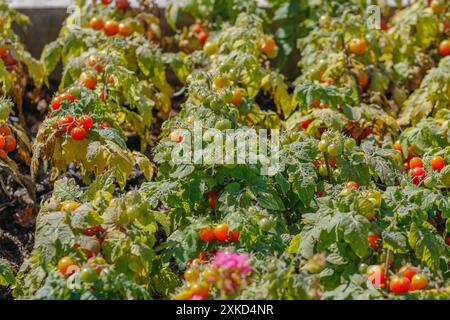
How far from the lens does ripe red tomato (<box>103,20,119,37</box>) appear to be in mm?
4605

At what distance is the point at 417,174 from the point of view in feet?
11.6

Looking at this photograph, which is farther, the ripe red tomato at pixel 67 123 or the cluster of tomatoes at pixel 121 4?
the cluster of tomatoes at pixel 121 4

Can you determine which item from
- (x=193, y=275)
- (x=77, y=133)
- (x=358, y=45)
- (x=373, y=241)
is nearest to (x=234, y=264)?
(x=193, y=275)

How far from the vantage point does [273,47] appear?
4.68m

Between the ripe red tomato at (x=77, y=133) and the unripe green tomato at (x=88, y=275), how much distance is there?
0.99 metres

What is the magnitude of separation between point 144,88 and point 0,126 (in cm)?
95

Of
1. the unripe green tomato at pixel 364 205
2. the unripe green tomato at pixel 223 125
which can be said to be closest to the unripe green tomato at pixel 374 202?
the unripe green tomato at pixel 364 205

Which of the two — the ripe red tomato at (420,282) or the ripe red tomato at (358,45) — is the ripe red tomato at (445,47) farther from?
the ripe red tomato at (420,282)

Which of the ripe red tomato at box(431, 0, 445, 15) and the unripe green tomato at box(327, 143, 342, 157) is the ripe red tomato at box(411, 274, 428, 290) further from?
the ripe red tomato at box(431, 0, 445, 15)

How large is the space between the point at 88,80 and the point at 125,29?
785mm


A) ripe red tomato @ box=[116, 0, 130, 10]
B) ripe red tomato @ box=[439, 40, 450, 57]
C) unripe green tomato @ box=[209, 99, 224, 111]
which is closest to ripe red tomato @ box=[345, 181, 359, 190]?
unripe green tomato @ box=[209, 99, 224, 111]

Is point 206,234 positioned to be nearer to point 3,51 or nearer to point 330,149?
point 330,149

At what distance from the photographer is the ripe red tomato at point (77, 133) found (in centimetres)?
349

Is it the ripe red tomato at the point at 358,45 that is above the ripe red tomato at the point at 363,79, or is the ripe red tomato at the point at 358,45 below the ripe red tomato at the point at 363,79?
above
